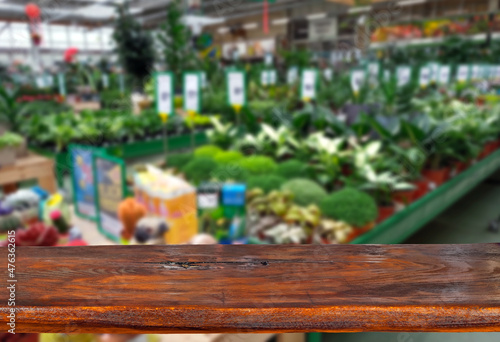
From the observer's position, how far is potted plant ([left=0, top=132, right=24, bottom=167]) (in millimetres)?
2697

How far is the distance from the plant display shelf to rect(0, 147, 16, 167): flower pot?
46 centimetres

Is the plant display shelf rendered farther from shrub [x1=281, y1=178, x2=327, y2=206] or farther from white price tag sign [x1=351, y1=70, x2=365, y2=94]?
white price tag sign [x1=351, y1=70, x2=365, y2=94]

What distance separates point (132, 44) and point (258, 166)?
3.46m

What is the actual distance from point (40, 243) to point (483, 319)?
4.47ft

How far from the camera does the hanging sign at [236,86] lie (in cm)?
304

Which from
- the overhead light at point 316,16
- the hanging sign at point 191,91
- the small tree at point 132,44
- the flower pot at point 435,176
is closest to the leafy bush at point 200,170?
the hanging sign at point 191,91

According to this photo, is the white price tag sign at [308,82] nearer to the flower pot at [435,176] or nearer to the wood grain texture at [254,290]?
the flower pot at [435,176]

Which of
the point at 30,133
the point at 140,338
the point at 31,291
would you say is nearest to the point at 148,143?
the point at 30,133

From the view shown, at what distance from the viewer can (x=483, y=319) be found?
342 millimetres

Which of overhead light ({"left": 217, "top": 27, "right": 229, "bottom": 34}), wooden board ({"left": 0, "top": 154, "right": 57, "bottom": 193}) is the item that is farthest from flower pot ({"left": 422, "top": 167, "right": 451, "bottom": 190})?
overhead light ({"left": 217, "top": 27, "right": 229, "bottom": 34})

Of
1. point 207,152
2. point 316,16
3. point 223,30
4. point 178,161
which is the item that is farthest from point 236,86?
point 223,30

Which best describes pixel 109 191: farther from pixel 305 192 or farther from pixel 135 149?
pixel 135 149

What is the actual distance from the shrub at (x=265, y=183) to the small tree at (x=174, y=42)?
10.7 feet

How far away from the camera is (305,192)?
205 centimetres
